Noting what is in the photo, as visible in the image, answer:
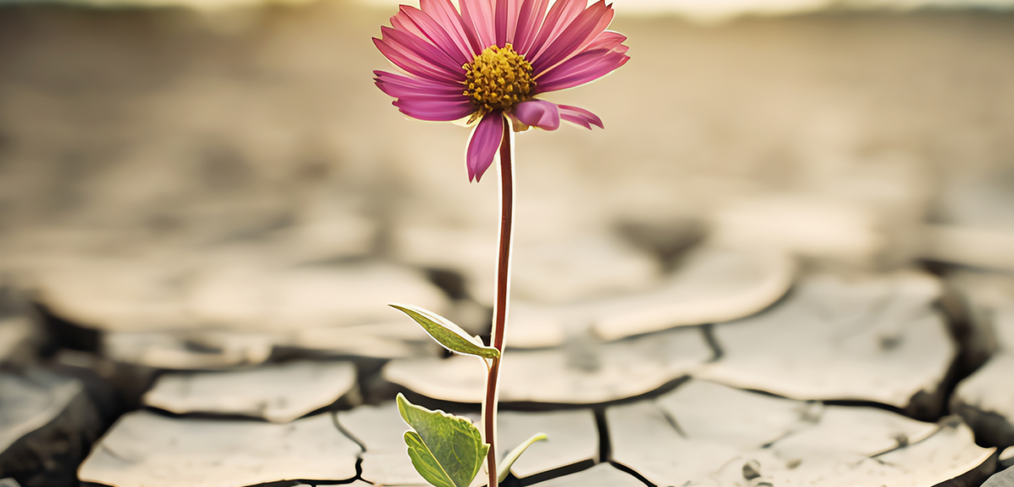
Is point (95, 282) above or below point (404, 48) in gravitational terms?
below

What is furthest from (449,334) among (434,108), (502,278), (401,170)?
(401,170)

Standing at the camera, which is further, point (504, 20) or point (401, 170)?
point (401, 170)

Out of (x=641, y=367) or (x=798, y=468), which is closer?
(x=798, y=468)

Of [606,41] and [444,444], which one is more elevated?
[606,41]

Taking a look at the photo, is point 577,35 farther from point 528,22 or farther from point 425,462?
point 425,462

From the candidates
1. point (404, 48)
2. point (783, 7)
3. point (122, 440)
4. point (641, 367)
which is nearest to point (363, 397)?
point (122, 440)

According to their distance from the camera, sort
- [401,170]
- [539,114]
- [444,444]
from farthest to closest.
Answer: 1. [401,170]
2. [444,444]
3. [539,114]

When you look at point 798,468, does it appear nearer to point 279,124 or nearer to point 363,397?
point 363,397
